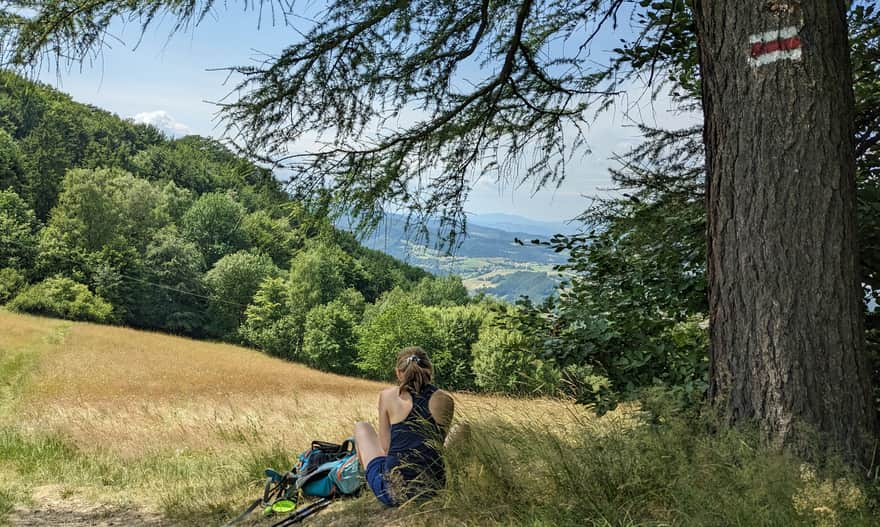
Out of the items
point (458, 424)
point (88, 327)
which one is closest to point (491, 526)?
point (458, 424)

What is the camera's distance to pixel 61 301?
4644 centimetres

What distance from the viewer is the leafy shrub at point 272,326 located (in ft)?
180

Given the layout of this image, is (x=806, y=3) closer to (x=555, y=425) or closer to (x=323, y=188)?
(x=555, y=425)

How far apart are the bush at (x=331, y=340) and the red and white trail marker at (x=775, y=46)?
5015 centimetres

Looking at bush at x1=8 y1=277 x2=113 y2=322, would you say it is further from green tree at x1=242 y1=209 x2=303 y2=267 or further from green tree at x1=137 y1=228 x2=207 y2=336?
green tree at x1=242 y1=209 x2=303 y2=267

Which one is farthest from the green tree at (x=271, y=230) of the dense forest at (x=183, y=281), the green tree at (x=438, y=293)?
the green tree at (x=438, y=293)

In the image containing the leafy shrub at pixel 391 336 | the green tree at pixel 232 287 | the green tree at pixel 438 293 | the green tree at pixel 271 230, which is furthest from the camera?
the green tree at pixel 438 293

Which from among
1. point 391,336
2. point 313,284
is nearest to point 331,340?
point 391,336

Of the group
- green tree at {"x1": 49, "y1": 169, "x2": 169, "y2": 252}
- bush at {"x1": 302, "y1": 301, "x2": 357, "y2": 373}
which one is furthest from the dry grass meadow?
green tree at {"x1": 49, "y1": 169, "x2": 169, "y2": 252}

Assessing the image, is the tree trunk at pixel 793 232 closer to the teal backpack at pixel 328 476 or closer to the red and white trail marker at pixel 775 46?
the red and white trail marker at pixel 775 46

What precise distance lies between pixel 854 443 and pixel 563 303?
79.1 inches

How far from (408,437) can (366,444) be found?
0.39 m

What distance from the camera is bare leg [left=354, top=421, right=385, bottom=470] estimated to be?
350 cm

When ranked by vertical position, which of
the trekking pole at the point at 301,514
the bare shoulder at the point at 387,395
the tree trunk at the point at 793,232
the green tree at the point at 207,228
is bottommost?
the trekking pole at the point at 301,514
